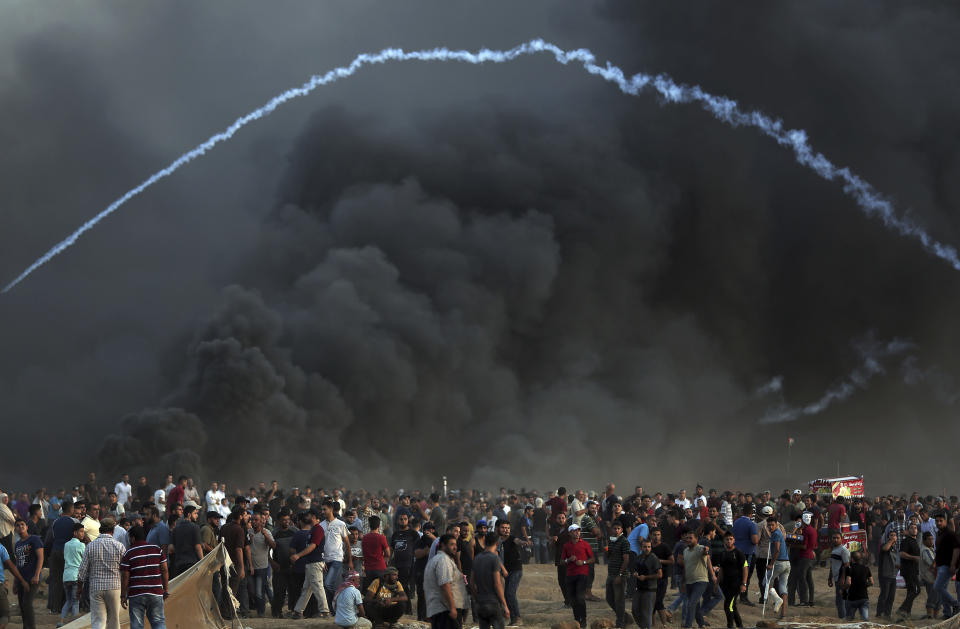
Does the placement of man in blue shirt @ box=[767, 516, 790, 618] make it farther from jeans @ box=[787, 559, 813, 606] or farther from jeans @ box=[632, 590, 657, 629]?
jeans @ box=[632, 590, 657, 629]

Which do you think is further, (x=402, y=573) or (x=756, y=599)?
(x=756, y=599)

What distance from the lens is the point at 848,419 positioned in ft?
192

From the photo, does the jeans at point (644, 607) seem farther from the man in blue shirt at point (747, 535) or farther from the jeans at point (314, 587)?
the jeans at point (314, 587)

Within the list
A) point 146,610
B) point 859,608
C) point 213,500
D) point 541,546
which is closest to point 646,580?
point 859,608

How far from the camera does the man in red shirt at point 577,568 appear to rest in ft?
43.3

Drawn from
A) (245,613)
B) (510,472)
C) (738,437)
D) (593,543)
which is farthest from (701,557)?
(738,437)

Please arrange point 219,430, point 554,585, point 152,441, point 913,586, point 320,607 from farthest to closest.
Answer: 1. point 219,430
2. point 152,441
3. point 554,585
4. point 913,586
5. point 320,607

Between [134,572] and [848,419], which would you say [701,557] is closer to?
[134,572]

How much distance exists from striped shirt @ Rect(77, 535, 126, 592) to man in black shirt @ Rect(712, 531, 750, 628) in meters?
7.56

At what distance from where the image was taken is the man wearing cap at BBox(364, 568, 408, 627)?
12344 millimetres

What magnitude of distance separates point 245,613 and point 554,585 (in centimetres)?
698

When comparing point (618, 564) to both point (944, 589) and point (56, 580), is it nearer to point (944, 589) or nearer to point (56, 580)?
point (944, 589)

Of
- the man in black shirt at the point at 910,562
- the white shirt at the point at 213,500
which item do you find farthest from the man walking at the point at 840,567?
the white shirt at the point at 213,500

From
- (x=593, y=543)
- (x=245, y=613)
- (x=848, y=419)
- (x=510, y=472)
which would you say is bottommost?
(x=245, y=613)
